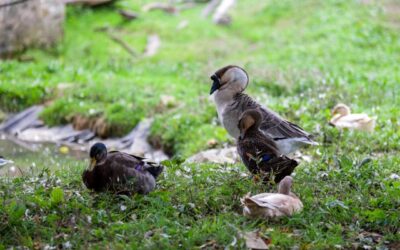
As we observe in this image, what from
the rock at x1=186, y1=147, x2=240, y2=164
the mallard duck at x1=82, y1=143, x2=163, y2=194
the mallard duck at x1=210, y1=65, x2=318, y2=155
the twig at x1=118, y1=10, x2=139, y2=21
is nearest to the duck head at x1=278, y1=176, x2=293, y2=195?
the mallard duck at x1=210, y1=65, x2=318, y2=155

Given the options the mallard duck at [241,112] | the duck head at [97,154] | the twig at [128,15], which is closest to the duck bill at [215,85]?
the mallard duck at [241,112]

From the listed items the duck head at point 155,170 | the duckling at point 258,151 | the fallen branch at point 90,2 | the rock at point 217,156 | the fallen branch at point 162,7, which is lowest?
the fallen branch at point 162,7

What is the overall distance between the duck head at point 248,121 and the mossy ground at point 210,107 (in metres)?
0.52

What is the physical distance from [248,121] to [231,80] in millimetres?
1030

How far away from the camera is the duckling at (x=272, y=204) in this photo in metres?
6.65

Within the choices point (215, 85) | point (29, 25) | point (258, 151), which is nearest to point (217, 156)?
point (215, 85)

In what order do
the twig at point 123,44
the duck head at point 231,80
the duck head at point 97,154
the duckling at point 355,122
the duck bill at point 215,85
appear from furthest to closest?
the twig at point 123,44 < the duckling at point 355,122 < the duck bill at point 215,85 < the duck head at point 231,80 < the duck head at point 97,154

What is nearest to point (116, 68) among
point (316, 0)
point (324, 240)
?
point (316, 0)

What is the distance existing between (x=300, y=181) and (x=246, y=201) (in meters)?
1.41

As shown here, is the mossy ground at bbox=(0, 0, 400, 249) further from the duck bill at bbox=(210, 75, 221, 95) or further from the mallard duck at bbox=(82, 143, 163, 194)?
the duck bill at bbox=(210, 75, 221, 95)

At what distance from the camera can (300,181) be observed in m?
7.96

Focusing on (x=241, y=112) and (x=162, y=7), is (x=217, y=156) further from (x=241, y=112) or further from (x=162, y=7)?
(x=162, y=7)

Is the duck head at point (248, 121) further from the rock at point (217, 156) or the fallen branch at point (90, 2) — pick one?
the fallen branch at point (90, 2)

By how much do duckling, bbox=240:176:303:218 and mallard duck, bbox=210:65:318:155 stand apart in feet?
3.95
